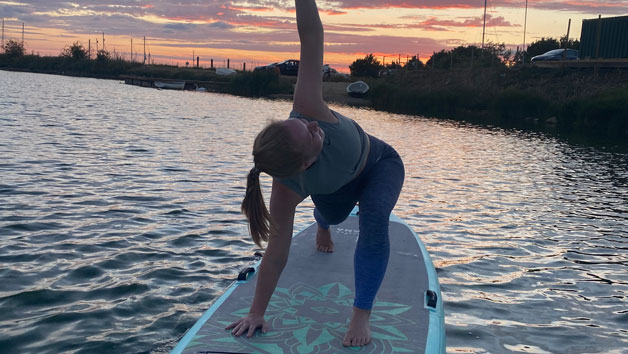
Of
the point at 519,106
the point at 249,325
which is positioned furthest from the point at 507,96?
the point at 249,325

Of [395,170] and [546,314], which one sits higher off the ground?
[395,170]

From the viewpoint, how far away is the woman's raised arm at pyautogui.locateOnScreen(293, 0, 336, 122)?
3316 mm

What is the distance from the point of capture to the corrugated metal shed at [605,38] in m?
37.1

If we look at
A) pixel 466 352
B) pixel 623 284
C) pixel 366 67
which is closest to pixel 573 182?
pixel 623 284

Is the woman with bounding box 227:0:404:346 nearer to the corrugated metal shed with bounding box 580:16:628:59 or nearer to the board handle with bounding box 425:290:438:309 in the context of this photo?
the board handle with bounding box 425:290:438:309

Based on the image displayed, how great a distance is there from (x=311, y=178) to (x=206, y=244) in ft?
12.4

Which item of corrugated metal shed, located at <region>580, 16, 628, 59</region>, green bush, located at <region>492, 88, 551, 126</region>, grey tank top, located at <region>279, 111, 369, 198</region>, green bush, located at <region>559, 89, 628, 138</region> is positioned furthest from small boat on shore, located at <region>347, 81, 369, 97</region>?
grey tank top, located at <region>279, 111, 369, 198</region>

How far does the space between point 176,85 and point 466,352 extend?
217ft

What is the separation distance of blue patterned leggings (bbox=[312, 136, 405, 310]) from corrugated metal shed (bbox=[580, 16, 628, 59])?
1554 inches

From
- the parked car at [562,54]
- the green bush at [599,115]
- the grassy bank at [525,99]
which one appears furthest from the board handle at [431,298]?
the parked car at [562,54]

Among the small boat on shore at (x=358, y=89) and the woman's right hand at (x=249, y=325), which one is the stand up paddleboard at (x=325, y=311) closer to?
the woman's right hand at (x=249, y=325)

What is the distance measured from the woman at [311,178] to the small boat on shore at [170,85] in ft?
216

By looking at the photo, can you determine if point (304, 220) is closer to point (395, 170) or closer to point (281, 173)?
point (395, 170)

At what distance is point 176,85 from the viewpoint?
66875 millimetres
